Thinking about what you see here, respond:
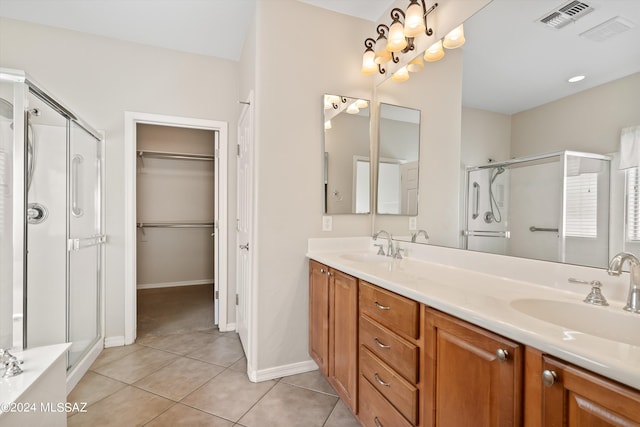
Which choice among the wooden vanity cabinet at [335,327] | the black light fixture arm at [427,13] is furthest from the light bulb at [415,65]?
the wooden vanity cabinet at [335,327]

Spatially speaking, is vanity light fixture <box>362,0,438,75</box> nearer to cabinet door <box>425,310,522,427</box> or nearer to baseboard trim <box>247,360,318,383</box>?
cabinet door <box>425,310,522,427</box>

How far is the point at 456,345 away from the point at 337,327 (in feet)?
2.90

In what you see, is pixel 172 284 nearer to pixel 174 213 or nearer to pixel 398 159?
pixel 174 213

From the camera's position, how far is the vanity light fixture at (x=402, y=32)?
1734 millimetres

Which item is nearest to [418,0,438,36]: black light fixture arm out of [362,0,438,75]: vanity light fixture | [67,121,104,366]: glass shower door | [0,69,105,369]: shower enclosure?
[362,0,438,75]: vanity light fixture

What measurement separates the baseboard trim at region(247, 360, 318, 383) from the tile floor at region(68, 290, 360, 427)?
36mm

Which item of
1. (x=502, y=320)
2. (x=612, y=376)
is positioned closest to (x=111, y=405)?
(x=502, y=320)

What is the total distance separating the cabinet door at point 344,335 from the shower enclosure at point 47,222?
160cm

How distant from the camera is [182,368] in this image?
2.17m

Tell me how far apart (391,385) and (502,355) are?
23.3 inches

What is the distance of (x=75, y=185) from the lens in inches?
83.5

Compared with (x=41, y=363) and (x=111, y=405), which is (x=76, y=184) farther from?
(x=111, y=405)

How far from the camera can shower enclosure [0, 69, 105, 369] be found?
146 centimetres

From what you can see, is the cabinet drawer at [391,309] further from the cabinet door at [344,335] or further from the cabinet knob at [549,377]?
the cabinet knob at [549,377]
